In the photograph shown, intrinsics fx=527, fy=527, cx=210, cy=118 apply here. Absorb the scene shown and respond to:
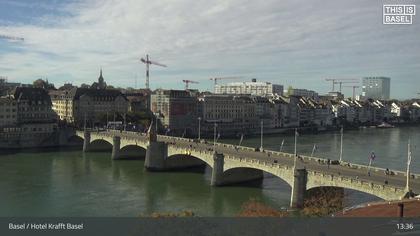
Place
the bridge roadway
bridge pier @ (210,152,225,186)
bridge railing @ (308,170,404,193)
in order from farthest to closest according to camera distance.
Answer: bridge pier @ (210,152,225,186)
the bridge roadway
bridge railing @ (308,170,404,193)

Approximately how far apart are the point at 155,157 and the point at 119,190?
12.1 meters

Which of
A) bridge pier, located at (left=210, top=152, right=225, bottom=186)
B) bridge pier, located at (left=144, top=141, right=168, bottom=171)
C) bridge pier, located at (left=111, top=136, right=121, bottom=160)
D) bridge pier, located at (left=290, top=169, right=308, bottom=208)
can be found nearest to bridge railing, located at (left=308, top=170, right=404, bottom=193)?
bridge pier, located at (left=290, top=169, right=308, bottom=208)

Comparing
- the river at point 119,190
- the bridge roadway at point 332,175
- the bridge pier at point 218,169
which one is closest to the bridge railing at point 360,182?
the bridge roadway at point 332,175

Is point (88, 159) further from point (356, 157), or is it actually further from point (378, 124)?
point (378, 124)

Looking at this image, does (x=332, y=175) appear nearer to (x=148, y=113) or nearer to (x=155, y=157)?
(x=155, y=157)

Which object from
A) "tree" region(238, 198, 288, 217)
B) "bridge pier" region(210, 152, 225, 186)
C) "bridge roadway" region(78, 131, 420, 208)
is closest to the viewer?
"tree" region(238, 198, 288, 217)

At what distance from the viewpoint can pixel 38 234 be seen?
93.5 ft

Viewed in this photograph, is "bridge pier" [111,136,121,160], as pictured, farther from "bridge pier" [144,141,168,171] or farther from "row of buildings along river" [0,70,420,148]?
"row of buildings along river" [0,70,420,148]

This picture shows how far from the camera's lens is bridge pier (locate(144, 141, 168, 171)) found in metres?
61.4

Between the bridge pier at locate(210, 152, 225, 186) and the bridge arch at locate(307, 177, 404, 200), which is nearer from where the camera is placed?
the bridge arch at locate(307, 177, 404, 200)

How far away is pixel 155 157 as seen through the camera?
61.5m

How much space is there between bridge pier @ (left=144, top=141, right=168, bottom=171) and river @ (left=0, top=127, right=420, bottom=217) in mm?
1143

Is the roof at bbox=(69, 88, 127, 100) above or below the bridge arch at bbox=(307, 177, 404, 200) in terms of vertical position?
above

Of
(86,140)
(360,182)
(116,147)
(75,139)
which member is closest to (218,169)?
(360,182)
